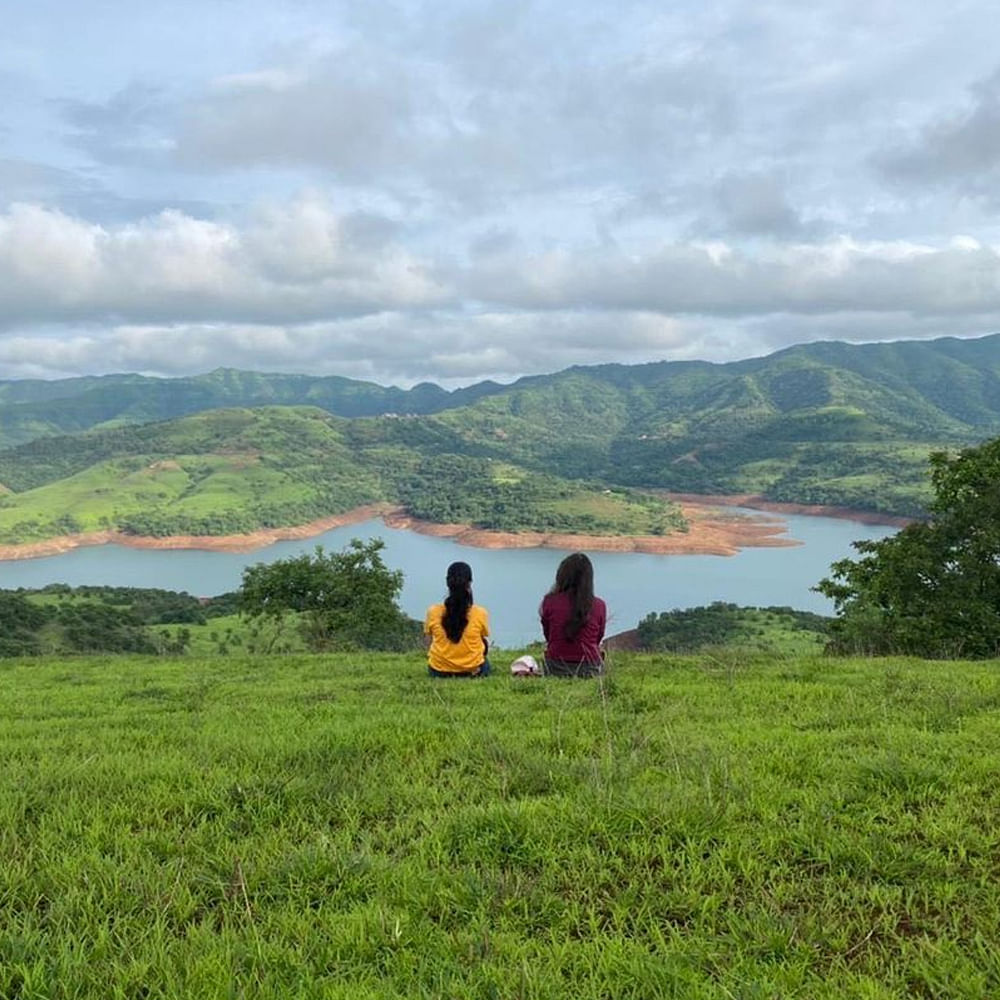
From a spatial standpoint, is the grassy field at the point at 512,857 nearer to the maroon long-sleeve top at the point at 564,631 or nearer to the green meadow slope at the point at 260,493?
the maroon long-sleeve top at the point at 564,631

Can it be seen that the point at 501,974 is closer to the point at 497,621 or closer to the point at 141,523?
the point at 497,621

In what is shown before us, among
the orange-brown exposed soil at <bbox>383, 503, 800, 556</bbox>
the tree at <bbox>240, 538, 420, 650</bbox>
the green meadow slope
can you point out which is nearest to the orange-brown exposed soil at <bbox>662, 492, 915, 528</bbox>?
the orange-brown exposed soil at <bbox>383, 503, 800, 556</bbox>

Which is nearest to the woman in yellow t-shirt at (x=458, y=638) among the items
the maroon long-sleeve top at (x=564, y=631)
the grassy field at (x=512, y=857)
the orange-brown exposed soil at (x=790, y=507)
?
the maroon long-sleeve top at (x=564, y=631)

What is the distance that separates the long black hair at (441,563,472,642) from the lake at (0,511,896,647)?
46012 millimetres

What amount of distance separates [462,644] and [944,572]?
15643 millimetres

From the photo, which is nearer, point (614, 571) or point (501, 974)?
point (501, 974)

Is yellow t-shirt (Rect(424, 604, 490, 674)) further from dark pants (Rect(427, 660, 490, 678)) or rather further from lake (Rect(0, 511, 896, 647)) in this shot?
lake (Rect(0, 511, 896, 647))

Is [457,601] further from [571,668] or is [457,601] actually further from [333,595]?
[333,595]

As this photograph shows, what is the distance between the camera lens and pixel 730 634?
43031 millimetres

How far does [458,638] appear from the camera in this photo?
25.7 feet

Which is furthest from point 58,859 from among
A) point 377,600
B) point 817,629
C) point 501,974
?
point 817,629

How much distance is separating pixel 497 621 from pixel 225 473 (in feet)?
395

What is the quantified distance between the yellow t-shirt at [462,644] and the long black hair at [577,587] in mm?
1033

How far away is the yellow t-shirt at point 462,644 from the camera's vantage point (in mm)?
7824
